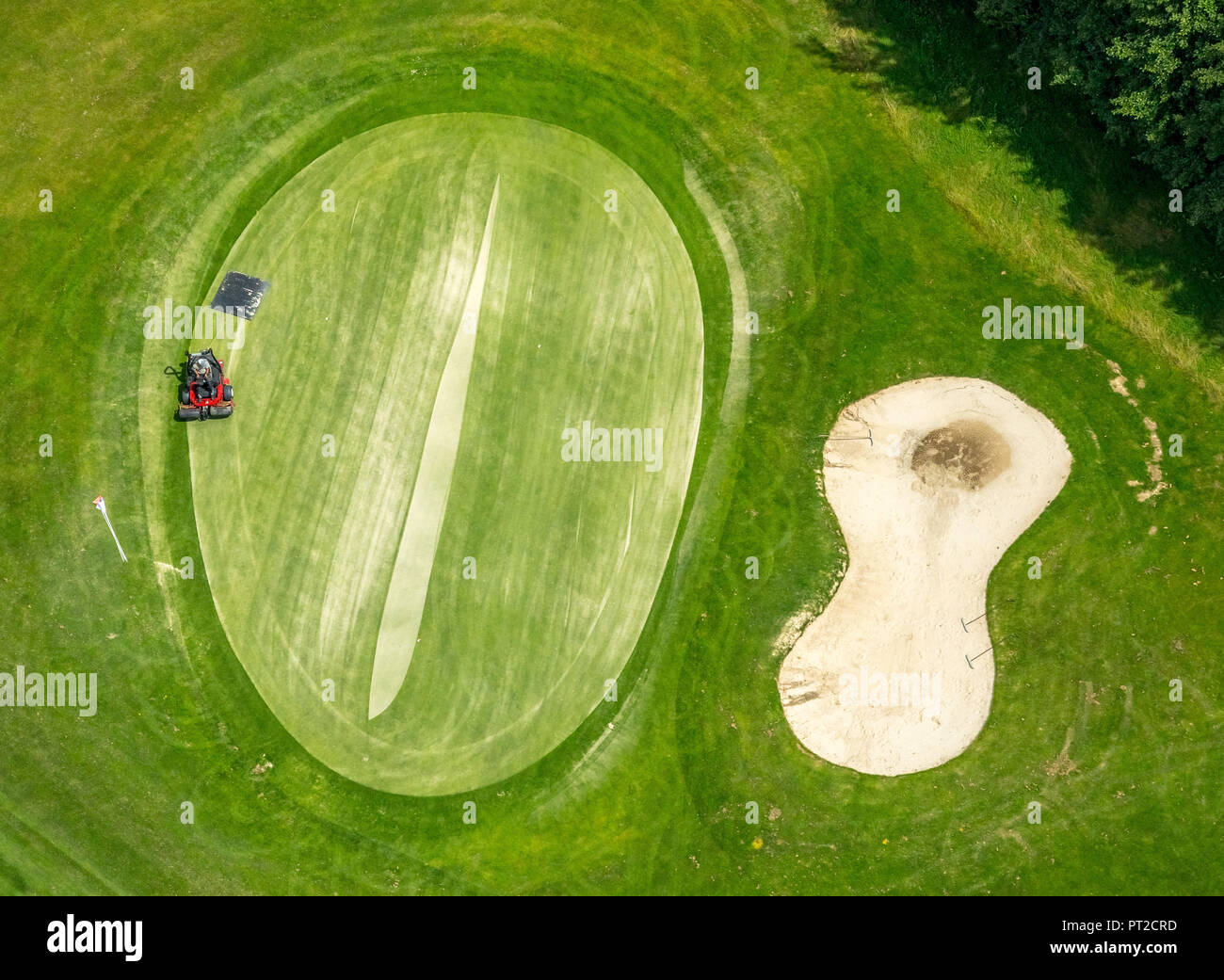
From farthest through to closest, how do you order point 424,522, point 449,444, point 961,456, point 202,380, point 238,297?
1. point 238,297
2. point 449,444
3. point 424,522
4. point 961,456
5. point 202,380

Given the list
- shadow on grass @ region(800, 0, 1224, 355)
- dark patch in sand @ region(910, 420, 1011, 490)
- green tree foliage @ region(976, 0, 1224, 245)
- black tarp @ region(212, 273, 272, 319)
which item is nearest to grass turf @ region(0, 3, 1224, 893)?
shadow on grass @ region(800, 0, 1224, 355)

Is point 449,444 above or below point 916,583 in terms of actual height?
above

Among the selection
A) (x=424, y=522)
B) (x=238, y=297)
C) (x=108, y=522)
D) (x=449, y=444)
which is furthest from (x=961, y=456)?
(x=108, y=522)

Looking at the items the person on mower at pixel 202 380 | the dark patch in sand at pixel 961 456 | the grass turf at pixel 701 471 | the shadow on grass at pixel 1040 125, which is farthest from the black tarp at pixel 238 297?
the dark patch in sand at pixel 961 456

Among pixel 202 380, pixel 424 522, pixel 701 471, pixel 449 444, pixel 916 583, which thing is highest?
pixel 202 380

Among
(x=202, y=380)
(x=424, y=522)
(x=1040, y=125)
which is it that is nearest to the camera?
(x=202, y=380)

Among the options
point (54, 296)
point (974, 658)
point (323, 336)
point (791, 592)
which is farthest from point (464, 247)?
point (974, 658)

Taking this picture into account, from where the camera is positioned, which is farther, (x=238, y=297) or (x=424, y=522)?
(x=238, y=297)

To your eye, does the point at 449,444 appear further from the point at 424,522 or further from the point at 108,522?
the point at 108,522
